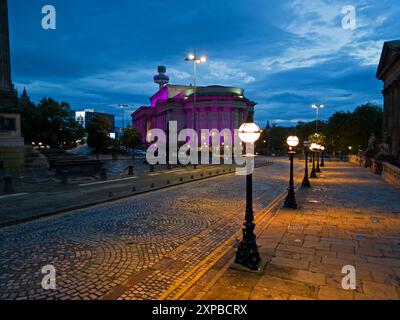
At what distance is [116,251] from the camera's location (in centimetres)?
662

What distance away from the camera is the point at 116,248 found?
681 centimetres

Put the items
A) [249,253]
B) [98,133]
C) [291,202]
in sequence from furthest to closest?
[98,133], [291,202], [249,253]

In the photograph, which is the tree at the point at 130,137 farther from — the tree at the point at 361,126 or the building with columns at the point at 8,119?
the tree at the point at 361,126

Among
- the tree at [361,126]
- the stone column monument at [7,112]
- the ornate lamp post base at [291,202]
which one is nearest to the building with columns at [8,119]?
the stone column monument at [7,112]

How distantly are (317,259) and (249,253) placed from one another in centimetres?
170

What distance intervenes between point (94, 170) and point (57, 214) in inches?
468

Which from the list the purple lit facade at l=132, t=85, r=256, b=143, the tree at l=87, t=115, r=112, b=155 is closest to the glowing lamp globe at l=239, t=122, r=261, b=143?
the tree at l=87, t=115, r=112, b=155

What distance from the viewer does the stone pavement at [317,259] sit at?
4.63m

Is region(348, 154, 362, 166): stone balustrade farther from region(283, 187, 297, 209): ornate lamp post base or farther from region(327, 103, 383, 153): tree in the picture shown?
region(283, 187, 297, 209): ornate lamp post base

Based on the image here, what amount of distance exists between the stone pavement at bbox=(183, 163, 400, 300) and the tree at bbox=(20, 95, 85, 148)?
44138 mm

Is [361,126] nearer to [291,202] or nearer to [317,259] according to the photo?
[291,202]

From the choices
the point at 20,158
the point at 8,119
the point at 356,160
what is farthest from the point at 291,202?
the point at 356,160

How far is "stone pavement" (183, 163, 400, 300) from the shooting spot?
182 inches
